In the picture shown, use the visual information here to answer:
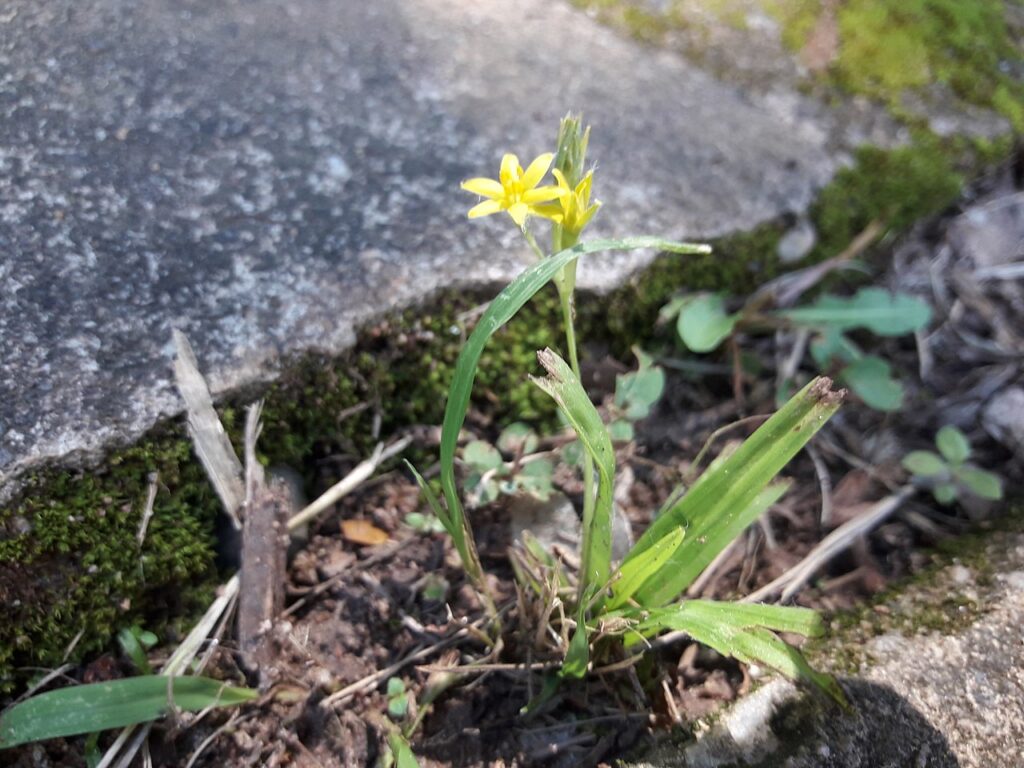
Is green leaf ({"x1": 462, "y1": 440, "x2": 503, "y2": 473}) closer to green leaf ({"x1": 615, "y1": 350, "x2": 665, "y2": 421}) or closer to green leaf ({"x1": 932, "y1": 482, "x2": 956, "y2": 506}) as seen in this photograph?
green leaf ({"x1": 615, "y1": 350, "x2": 665, "y2": 421})

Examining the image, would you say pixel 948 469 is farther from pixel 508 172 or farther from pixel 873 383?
pixel 508 172

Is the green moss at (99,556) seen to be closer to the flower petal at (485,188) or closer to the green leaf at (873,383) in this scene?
the flower petal at (485,188)

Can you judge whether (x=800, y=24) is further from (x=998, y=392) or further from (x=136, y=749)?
(x=136, y=749)

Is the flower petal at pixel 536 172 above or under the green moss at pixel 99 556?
above

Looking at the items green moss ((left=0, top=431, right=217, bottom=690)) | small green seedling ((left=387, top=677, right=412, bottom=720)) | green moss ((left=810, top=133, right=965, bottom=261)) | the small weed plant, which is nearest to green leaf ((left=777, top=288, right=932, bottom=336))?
green moss ((left=810, top=133, right=965, bottom=261))

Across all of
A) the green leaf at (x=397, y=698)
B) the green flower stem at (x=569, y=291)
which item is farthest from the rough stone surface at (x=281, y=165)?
the green leaf at (x=397, y=698)

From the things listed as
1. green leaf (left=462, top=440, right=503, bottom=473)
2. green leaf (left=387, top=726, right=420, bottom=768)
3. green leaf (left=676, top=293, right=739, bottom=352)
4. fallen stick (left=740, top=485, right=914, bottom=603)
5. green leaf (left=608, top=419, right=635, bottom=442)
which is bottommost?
green leaf (left=387, top=726, right=420, bottom=768)
